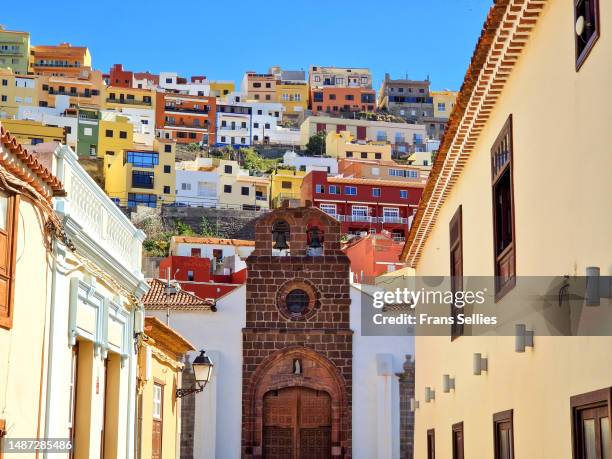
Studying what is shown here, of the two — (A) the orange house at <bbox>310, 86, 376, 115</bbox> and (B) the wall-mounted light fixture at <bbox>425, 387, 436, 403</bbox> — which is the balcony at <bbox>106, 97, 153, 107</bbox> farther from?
(B) the wall-mounted light fixture at <bbox>425, 387, 436, 403</bbox>

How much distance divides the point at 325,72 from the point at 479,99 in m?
125

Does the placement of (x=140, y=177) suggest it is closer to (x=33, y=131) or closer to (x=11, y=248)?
(x=33, y=131)

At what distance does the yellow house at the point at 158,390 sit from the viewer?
54.1 ft

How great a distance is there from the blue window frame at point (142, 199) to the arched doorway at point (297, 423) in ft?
160

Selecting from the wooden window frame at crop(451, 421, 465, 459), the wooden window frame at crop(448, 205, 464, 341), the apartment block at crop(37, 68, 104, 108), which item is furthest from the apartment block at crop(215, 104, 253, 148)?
the wooden window frame at crop(451, 421, 465, 459)

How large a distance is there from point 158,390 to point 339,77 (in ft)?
390

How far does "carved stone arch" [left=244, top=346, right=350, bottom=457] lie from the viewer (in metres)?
32.3

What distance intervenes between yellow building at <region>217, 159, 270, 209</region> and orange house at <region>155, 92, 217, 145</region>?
21.3 m

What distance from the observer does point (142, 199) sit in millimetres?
80500

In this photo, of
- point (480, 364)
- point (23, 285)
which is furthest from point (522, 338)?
point (23, 285)

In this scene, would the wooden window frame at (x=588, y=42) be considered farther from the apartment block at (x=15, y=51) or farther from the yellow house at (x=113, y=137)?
the apartment block at (x=15, y=51)

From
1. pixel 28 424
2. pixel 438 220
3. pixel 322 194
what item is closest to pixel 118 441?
pixel 28 424

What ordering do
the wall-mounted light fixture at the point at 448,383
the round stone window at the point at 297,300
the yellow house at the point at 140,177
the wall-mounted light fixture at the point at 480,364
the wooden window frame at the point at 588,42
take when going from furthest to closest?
the yellow house at the point at 140,177
the round stone window at the point at 297,300
the wall-mounted light fixture at the point at 448,383
the wall-mounted light fixture at the point at 480,364
the wooden window frame at the point at 588,42

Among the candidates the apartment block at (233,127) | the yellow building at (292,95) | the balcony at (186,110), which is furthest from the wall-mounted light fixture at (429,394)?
the yellow building at (292,95)
